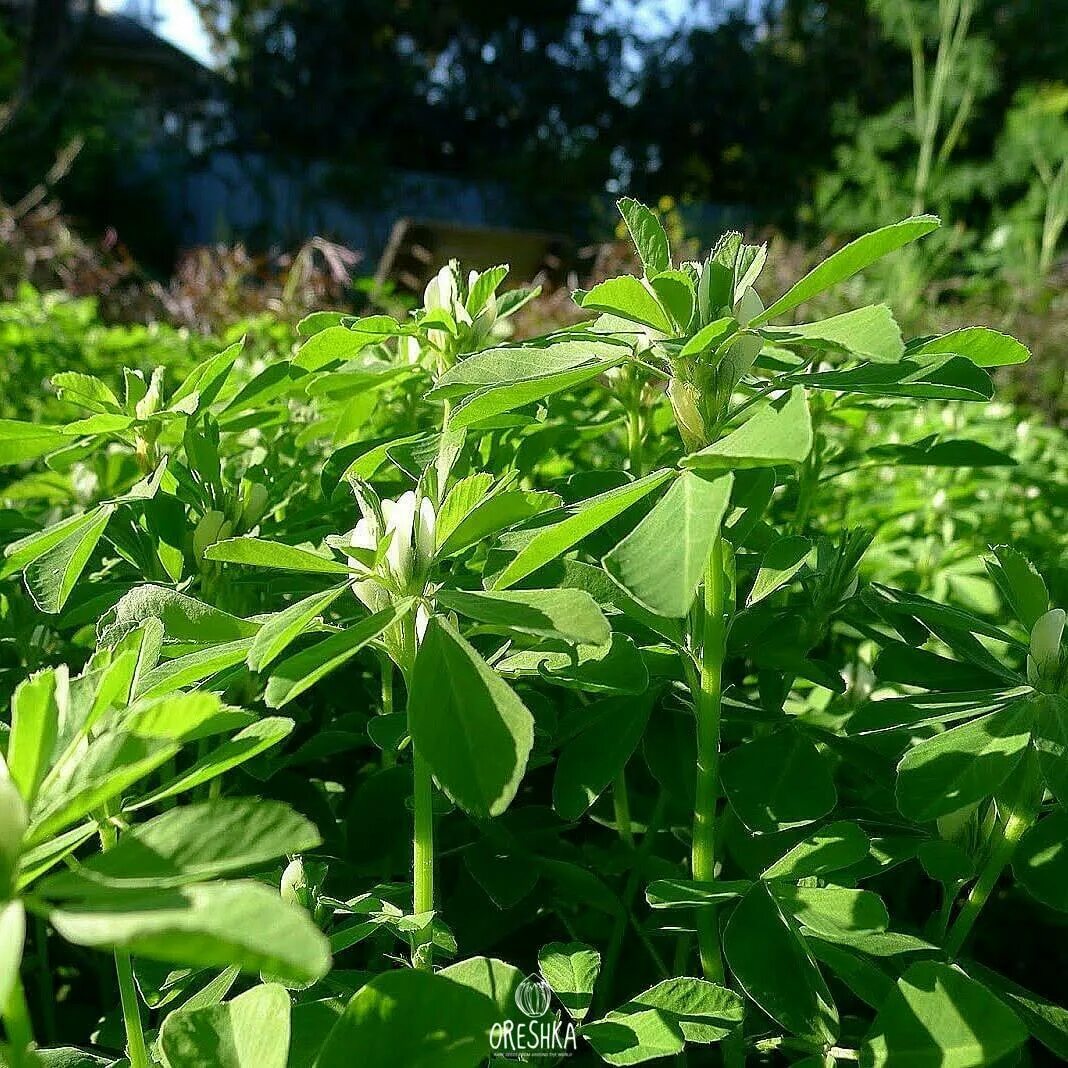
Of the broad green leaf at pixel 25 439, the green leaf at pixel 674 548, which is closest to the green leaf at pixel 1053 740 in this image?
the green leaf at pixel 674 548

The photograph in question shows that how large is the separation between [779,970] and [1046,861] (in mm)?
182

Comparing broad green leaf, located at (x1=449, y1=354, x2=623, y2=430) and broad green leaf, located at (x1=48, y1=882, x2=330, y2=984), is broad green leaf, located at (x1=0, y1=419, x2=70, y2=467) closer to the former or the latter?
broad green leaf, located at (x1=449, y1=354, x2=623, y2=430)

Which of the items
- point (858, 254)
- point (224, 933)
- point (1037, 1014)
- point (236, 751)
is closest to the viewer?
point (224, 933)

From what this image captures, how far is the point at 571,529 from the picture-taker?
0.54m

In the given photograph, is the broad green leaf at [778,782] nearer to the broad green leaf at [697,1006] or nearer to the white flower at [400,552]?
the broad green leaf at [697,1006]

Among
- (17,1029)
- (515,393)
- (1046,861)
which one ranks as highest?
(515,393)

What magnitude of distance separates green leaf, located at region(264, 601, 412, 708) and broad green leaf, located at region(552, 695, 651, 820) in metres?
0.20

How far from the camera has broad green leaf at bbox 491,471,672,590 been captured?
54 centimetres

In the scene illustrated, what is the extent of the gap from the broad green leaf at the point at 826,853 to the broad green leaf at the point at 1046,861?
11cm

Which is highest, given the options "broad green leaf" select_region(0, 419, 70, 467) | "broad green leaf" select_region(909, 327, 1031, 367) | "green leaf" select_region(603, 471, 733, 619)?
"broad green leaf" select_region(909, 327, 1031, 367)

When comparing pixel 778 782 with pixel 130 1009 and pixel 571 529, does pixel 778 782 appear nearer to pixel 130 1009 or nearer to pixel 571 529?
pixel 571 529

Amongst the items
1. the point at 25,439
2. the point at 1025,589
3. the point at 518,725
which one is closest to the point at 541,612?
the point at 518,725

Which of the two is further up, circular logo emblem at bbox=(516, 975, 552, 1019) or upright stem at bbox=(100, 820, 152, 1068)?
upright stem at bbox=(100, 820, 152, 1068)

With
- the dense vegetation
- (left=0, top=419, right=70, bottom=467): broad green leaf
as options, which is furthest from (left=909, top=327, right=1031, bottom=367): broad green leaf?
(left=0, top=419, right=70, bottom=467): broad green leaf
